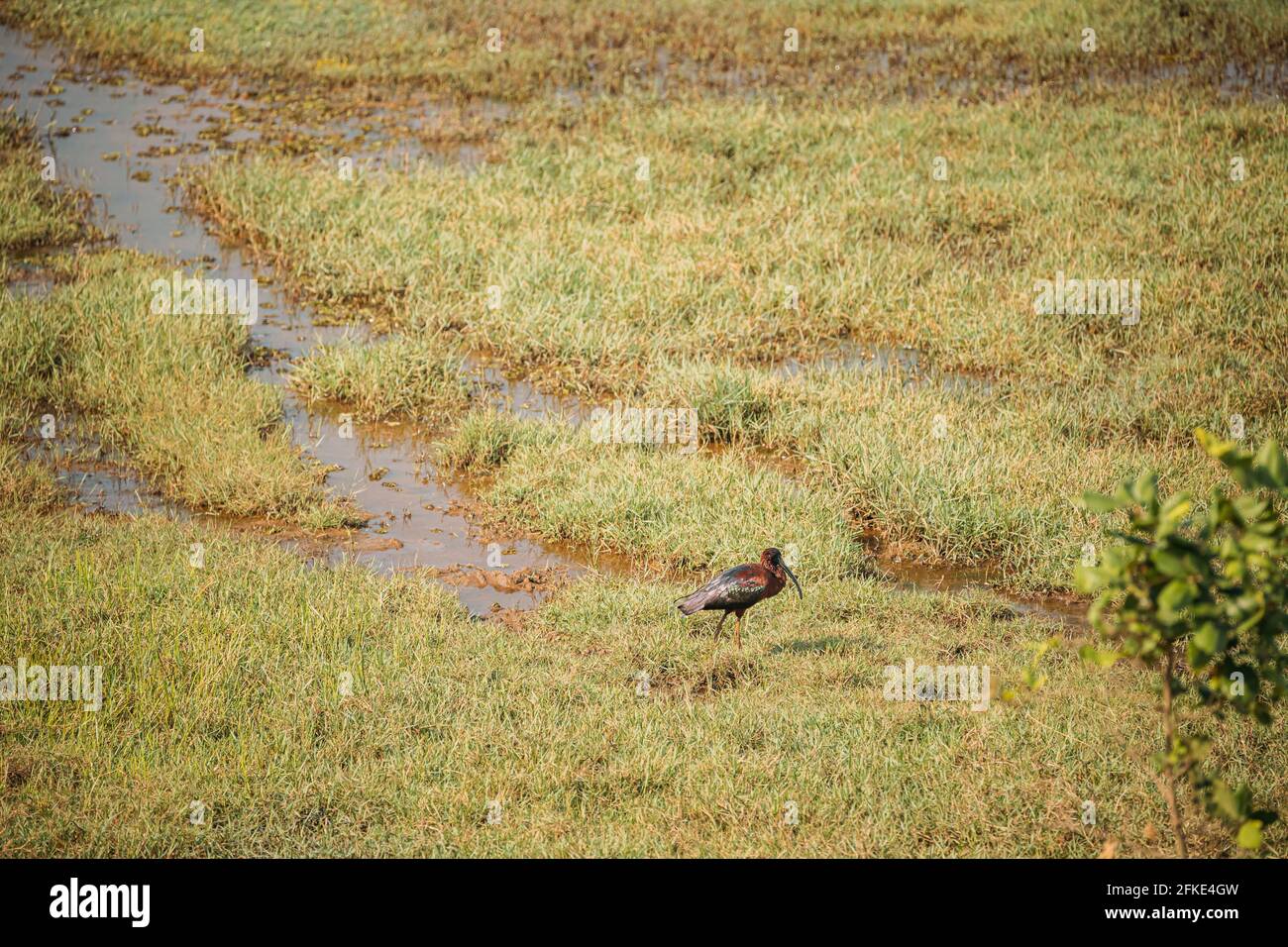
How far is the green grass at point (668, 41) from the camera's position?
21.1 m

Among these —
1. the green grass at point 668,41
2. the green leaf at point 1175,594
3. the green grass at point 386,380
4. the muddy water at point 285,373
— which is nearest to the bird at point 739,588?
the muddy water at point 285,373

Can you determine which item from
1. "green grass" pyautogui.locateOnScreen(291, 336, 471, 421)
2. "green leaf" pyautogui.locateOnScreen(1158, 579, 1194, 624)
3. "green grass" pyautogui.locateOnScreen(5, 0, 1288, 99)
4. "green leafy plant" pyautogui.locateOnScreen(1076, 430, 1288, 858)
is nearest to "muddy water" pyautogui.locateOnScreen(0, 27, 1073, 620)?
"green grass" pyautogui.locateOnScreen(291, 336, 471, 421)

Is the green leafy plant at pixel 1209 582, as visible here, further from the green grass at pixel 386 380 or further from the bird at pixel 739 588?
the green grass at pixel 386 380

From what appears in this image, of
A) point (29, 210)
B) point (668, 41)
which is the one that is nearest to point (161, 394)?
point (29, 210)

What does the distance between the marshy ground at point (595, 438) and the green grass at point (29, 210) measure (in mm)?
103

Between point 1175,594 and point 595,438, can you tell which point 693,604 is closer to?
point 595,438

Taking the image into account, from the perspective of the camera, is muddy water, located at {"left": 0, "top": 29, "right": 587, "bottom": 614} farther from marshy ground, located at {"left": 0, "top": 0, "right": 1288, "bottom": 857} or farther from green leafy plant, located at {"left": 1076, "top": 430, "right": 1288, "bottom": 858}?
green leafy plant, located at {"left": 1076, "top": 430, "right": 1288, "bottom": 858}

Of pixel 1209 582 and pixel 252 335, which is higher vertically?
pixel 1209 582

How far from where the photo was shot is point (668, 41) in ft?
77.0

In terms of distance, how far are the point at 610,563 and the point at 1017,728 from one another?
3.36 m

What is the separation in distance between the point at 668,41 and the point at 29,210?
13.0m

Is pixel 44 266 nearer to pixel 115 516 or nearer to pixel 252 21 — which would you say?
pixel 115 516

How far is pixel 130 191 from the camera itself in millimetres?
16031
